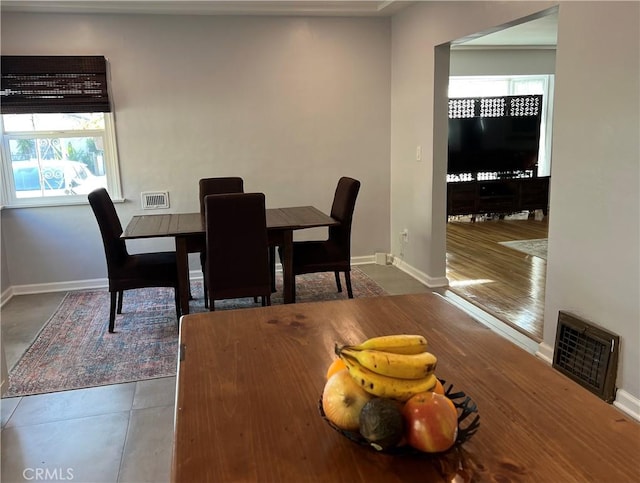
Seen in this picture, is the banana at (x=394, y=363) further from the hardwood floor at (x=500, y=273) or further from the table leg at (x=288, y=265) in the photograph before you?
the table leg at (x=288, y=265)

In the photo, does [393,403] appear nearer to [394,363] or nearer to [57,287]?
[394,363]

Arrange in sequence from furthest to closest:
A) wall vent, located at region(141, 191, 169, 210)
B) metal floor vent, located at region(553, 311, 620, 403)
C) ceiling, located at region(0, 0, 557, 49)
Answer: wall vent, located at region(141, 191, 169, 210) → ceiling, located at region(0, 0, 557, 49) → metal floor vent, located at region(553, 311, 620, 403)

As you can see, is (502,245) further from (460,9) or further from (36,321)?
(36,321)

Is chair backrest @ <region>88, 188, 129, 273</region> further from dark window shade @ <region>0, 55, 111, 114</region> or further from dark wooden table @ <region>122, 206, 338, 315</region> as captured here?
dark window shade @ <region>0, 55, 111, 114</region>

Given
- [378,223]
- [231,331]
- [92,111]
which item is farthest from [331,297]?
[231,331]

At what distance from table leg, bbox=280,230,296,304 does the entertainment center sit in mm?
4216

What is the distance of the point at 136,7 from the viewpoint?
4.28 m

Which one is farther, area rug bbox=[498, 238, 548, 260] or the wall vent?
area rug bbox=[498, 238, 548, 260]

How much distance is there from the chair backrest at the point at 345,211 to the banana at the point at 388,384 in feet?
9.60

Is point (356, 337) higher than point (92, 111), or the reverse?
point (92, 111)

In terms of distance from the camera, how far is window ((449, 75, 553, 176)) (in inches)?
297

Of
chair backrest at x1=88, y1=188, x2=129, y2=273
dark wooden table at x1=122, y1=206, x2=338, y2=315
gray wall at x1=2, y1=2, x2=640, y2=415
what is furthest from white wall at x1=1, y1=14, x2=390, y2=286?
chair backrest at x1=88, y1=188, x2=129, y2=273

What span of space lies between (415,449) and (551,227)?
2.39 m

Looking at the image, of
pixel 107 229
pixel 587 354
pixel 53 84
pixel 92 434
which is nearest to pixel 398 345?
pixel 92 434
